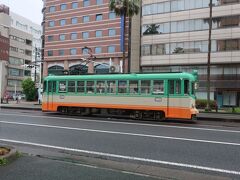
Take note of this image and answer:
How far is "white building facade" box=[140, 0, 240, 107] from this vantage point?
4794cm

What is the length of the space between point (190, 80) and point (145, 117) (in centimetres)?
380

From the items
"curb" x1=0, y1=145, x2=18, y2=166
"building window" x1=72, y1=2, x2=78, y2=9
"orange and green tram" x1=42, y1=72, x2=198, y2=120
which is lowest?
"curb" x1=0, y1=145, x2=18, y2=166

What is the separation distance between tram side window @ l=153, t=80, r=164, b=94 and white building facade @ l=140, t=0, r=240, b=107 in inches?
1207

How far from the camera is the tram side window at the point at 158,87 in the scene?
2009 cm

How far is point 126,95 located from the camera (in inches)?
840

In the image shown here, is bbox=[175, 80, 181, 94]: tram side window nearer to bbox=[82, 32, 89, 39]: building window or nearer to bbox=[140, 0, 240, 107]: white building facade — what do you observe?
bbox=[140, 0, 240, 107]: white building facade

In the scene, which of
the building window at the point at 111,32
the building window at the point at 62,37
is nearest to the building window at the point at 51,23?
the building window at the point at 62,37

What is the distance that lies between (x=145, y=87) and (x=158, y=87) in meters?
0.90

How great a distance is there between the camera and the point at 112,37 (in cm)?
6112

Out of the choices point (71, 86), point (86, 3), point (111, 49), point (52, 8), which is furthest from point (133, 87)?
point (52, 8)

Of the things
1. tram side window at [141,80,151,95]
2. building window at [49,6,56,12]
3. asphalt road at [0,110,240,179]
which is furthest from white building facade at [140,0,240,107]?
asphalt road at [0,110,240,179]

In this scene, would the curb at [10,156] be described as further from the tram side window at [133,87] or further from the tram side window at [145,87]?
the tram side window at [133,87]

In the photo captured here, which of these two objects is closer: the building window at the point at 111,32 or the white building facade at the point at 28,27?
the building window at the point at 111,32

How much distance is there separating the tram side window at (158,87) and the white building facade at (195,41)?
30.7m
